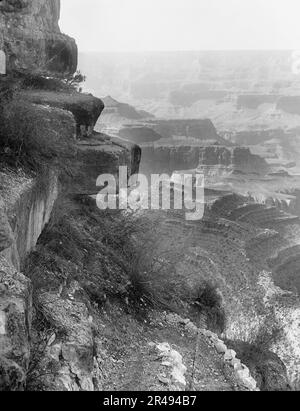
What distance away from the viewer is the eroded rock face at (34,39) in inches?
367

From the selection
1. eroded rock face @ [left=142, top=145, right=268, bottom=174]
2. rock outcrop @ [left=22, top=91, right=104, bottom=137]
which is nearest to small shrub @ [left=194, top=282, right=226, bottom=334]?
rock outcrop @ [left=22, top=91, right=104, bottom=137]

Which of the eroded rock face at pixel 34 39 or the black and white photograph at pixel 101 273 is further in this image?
the eroded rock face at pixel 34 39

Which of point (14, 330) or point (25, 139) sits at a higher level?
point (25, 139)

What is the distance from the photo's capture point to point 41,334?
4285 millimetres

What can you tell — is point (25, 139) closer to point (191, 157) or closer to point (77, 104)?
point (77, 104)

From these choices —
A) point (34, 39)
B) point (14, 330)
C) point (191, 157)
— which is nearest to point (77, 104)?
point (34, 39)

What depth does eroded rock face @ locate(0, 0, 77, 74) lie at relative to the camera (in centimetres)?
932

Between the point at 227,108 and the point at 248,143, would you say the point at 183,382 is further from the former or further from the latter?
the point at 227,108

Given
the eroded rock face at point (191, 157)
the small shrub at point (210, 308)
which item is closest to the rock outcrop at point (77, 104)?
the small shrub at point (210, 308)

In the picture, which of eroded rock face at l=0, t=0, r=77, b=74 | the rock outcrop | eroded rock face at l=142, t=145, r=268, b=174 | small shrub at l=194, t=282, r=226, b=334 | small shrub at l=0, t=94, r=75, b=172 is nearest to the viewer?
small shrub at l=0, t=94, r=75, b=172

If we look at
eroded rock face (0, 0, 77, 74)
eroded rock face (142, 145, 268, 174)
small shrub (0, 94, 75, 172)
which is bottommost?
small shrub (0, 94, 75, 172)

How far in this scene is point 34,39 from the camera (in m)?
9.90

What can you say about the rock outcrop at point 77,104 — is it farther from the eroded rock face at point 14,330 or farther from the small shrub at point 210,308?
the eroded rock face at point 14,330

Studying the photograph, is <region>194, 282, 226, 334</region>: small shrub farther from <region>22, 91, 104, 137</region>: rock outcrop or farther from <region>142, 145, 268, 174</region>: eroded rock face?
<region>142, 145, 268, 174</region>: eroded rock face
